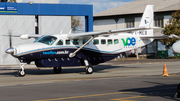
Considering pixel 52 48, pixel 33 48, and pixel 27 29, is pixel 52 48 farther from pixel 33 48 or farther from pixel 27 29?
pixel 27 29

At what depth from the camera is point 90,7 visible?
38938 mm

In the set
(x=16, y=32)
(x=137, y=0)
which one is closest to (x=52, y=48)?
(x=16, y=32)

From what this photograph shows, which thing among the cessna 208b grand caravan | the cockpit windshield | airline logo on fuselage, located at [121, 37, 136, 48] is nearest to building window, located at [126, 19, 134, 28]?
the cessna 208b grand caravan

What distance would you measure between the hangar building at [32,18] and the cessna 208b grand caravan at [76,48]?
14807mm

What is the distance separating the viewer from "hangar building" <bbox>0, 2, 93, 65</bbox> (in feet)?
117

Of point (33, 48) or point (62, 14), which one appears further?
point (62, 14)

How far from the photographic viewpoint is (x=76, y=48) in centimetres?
2145

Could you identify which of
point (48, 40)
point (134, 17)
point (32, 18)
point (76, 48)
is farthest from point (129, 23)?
point (48, 40)

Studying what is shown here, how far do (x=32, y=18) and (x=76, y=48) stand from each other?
17.0 metres

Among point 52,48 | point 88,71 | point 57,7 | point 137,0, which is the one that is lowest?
point 88,71

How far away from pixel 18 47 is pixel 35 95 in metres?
8.60

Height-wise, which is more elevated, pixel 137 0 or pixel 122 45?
pixel 137 0

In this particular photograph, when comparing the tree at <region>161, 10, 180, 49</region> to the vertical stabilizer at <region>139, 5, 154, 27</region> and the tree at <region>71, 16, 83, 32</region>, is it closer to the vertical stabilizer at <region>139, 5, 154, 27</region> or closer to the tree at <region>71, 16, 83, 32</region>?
the vertical stabilizer at <region>139, 5, 154, 27</region>

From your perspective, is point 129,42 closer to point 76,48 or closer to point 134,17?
point 76,48
